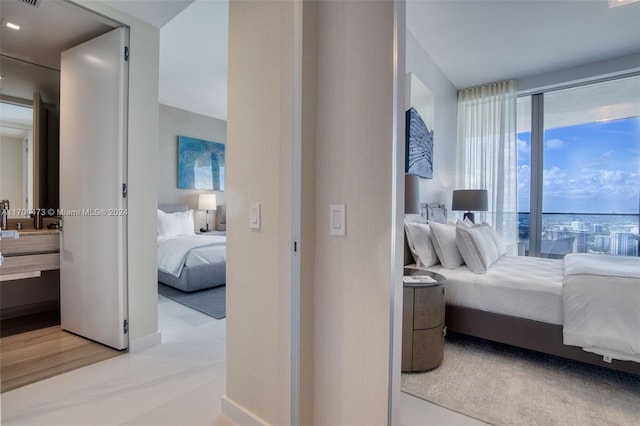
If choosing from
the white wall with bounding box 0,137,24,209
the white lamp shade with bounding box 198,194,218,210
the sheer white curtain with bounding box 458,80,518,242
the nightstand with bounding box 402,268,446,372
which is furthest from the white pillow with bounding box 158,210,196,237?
the sheer white curtain with bounding box 458,80,518,242

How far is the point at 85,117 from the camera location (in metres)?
2.53

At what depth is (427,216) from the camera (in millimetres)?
3701

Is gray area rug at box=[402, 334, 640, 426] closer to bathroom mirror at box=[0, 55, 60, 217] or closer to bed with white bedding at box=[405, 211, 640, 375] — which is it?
bed with white bedding at box=[405, 211, 640, 375]

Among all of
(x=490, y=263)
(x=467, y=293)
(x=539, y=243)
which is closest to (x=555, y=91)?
(x=539, y=243)

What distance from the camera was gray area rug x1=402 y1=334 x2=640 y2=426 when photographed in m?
1.72

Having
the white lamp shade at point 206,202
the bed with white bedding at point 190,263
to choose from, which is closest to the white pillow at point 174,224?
the bed with white bedding at point 190,263

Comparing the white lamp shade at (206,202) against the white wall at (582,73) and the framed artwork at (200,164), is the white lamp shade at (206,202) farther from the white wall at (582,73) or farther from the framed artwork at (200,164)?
the white wall at (582,73)

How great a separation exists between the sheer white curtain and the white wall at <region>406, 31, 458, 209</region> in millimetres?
187

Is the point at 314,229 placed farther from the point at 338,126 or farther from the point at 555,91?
the point at 555,91

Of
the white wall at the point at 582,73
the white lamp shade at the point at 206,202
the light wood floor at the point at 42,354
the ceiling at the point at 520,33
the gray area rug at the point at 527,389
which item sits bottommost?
the gray area rug at the point at 527,389

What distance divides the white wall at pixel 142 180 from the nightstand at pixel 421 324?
1.92 metres

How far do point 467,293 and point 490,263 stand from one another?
1.63ft

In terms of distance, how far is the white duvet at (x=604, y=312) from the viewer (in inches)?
73.3

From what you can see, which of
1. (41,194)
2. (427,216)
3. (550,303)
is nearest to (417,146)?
(427,216)
